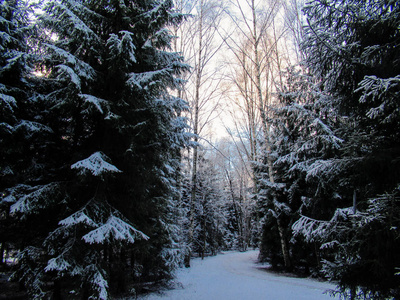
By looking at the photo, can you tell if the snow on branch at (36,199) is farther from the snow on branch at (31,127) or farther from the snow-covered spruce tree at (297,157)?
the snow-covered spruce tree at (297,157)

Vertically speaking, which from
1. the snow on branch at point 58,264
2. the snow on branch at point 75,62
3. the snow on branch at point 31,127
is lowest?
the snow on branch at point 58,264

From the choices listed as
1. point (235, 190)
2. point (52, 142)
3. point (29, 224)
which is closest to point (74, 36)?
point (52, 142)

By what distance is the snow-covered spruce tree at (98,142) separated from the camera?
439cm

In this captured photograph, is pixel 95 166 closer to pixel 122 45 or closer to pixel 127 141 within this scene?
pixel 127 141

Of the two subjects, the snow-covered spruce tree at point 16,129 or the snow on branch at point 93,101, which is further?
the snow-covered spruce tree at point 16,129

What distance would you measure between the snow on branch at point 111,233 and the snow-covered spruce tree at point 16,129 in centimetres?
189

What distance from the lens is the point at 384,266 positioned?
3062 mm

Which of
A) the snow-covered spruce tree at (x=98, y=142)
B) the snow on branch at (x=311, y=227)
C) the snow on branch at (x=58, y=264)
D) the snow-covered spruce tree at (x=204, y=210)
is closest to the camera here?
the snow on branch at (x=58, y=264)

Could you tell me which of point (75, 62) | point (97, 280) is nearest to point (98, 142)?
point (75, 62)

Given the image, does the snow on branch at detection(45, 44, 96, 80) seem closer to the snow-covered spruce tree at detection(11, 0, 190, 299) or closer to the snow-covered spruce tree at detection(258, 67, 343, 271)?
the snow-covered spruce tree at detection(11, 0, 190, 299)

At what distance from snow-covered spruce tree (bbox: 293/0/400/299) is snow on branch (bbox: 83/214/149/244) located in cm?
389

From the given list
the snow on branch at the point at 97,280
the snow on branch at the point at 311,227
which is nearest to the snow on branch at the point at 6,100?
the snow on branch at the point at 97,280

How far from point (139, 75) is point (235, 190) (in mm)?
27989

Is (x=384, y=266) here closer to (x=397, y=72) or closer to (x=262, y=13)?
(x=397, y=72)
